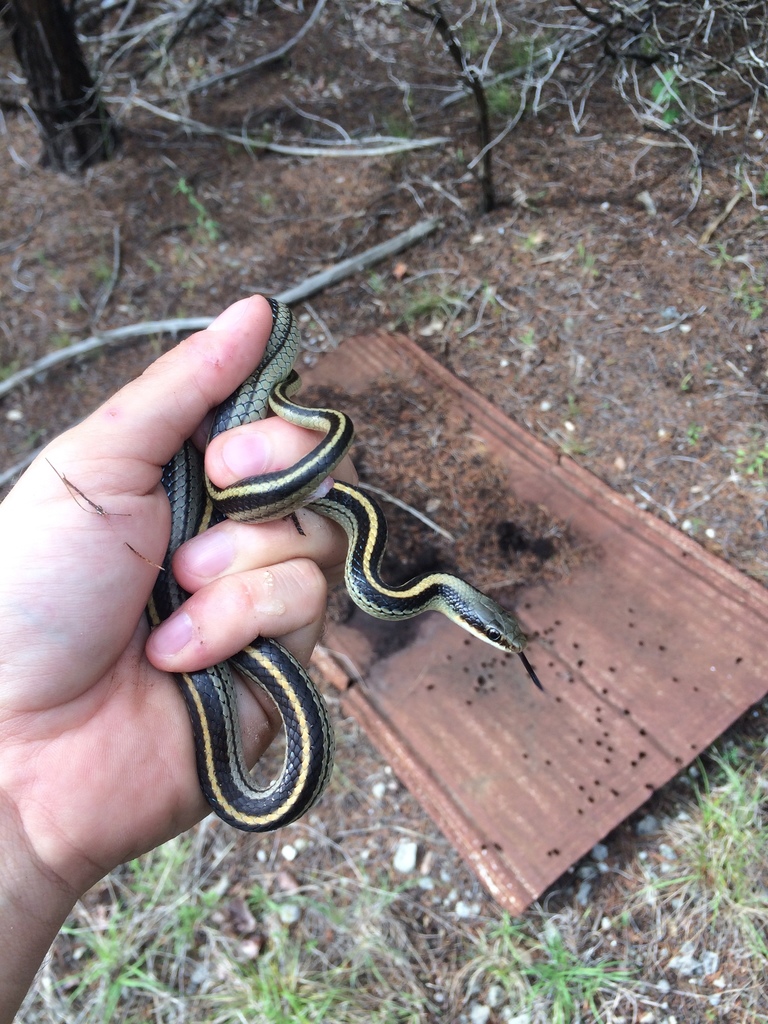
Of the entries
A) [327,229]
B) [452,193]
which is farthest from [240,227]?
[452,193]

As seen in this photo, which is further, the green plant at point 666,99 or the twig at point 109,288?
the twig at point 109,288

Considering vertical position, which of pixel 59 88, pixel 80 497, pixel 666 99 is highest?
pixel 59 88

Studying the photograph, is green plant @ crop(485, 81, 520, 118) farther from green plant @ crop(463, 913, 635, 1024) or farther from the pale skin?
green plant @ crop(463, 913, 635, 1024)

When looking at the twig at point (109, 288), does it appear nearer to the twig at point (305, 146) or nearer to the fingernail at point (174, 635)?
the twig at point (305, 146)

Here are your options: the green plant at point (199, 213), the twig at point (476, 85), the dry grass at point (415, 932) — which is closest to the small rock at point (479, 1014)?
the dry grass at point (415, 932)

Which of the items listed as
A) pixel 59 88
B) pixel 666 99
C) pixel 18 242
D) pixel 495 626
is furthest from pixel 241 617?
pixel 59 88

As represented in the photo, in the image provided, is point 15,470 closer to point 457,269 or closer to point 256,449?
point 256,449

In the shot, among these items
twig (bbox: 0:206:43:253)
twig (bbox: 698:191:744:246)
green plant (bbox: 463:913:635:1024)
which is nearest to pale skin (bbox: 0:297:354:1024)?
green plant (bbox: 463:913:635:1024)
